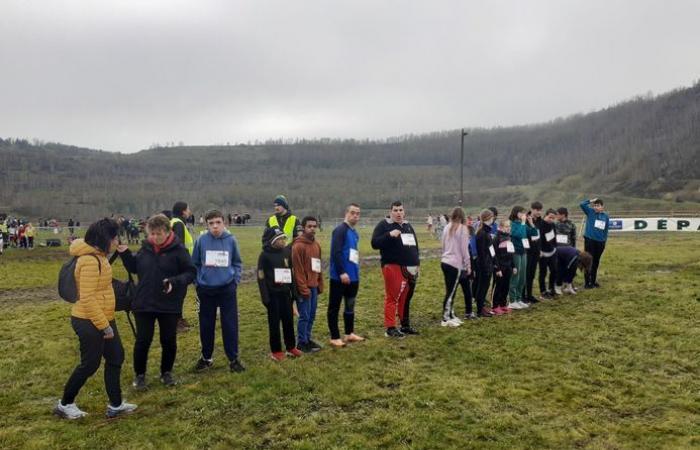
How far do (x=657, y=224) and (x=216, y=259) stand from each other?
31.8 metres

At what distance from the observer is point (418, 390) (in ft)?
18.1

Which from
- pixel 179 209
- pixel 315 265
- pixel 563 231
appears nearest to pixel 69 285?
pixel 315 265

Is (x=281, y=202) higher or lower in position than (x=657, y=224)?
higher

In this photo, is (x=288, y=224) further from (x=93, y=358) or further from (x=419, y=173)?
(x=419, y=173)

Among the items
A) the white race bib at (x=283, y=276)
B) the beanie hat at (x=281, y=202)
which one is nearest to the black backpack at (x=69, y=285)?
the white race bib at (x=283, y=276)

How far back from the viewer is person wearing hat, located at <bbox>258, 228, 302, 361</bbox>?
21.3 ft

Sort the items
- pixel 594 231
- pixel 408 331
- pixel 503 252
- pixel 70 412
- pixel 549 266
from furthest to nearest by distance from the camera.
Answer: pixel 594 231 < pixel 549 266 < pixel 503 252 < pixel 408 331 < pixel 70 412

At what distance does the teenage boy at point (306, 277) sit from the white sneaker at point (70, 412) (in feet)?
9.48

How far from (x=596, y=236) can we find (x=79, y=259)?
35.2ft

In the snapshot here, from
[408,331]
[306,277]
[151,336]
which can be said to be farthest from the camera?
[408,331]

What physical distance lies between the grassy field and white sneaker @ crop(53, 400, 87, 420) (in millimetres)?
109

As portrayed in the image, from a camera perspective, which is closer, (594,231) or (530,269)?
(530,269)

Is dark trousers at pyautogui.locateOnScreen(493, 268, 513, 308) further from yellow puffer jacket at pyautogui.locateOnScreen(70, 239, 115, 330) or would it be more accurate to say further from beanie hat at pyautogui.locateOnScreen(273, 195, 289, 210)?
yellow puffer jacket at pyautogui.locateOnScreen(70, 239, 115, 330)

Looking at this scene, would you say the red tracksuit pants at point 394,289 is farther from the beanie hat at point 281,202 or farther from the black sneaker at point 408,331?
the beanie hat at point 281,202
